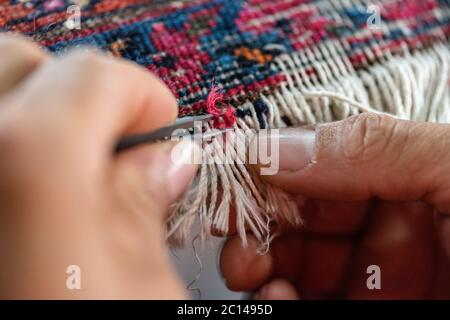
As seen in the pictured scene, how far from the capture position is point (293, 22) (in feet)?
2.66

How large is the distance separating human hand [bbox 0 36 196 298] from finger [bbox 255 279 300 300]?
0.98 ft

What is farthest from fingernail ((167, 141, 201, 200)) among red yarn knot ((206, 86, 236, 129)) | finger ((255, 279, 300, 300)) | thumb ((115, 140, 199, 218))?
finger ((255, 279, 300, 300))

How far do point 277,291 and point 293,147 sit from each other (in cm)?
19

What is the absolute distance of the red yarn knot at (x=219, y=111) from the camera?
25.8 inches

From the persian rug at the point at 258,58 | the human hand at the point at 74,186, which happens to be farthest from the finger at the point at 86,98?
the persian rug at the point at 258,58

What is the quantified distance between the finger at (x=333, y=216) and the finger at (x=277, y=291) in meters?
0.07

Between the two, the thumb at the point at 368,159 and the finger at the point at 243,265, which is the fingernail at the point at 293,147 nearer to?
the thumb at the point at 368,159

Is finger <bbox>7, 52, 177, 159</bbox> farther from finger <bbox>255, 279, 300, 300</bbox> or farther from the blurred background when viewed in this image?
finger <bbox>255, 279, 300, 300</bbox>

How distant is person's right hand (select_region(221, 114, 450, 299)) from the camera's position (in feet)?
2.02

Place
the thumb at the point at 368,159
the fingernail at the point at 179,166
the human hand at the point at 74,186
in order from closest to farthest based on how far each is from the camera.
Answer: the human hand at the point at 74,186 → the fingernail at the point at 179,166 → the thumb at the point at 368,159
